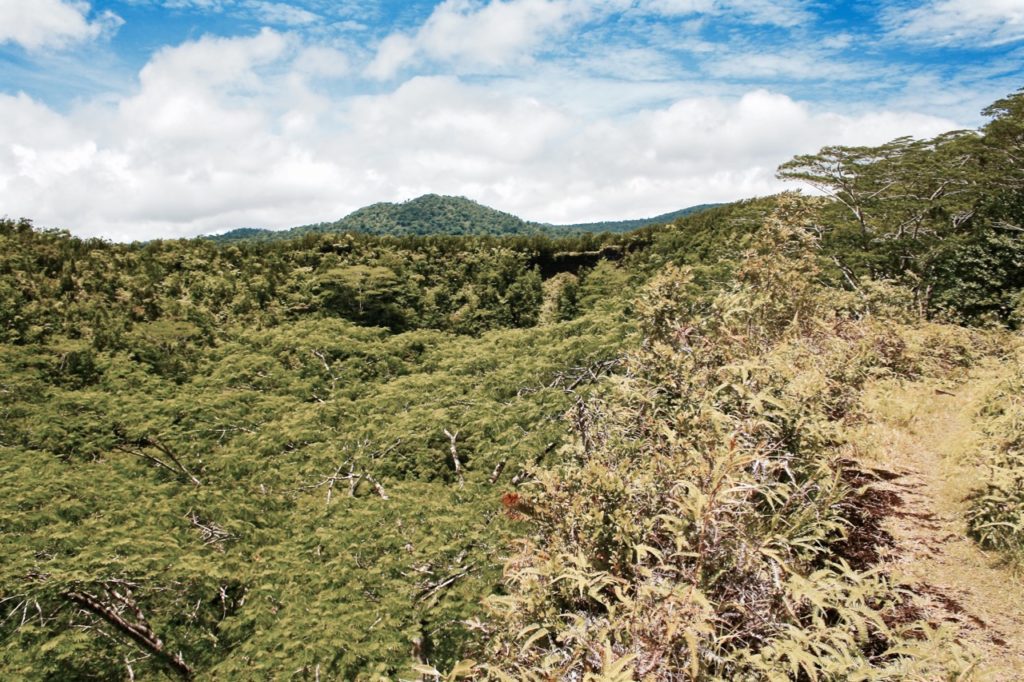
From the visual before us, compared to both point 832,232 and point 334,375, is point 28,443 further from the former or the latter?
point 832,232

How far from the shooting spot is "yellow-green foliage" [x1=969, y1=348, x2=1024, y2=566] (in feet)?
13.3

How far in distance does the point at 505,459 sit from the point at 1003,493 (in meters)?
5.29

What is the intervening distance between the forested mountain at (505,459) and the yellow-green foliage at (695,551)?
0.08ft

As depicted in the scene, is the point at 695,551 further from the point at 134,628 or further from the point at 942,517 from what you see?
the point at 134,628

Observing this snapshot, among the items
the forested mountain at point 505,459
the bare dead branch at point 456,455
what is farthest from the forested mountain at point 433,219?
the bare dead branch at point 456,455

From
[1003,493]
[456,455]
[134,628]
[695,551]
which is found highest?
[695,551]

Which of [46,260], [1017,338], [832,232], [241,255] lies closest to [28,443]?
[46,260]

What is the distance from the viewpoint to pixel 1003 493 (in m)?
4.47

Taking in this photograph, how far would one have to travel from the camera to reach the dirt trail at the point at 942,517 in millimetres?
3293

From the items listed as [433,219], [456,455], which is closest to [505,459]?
[456,455]

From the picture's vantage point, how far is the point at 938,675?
90.0 inches

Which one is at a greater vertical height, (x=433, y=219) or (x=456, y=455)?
(x=433, y=219)

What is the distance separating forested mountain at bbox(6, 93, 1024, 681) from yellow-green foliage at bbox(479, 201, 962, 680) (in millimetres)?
25

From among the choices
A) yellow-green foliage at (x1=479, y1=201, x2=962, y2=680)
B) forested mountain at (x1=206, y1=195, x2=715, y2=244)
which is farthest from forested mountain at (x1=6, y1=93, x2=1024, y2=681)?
forested mountain at (x1=206, y1=195, x2=715, y2=244)
